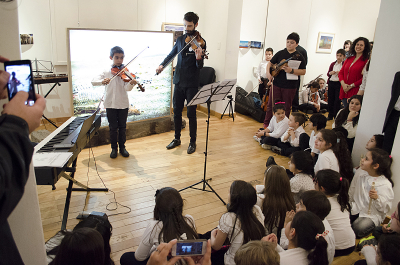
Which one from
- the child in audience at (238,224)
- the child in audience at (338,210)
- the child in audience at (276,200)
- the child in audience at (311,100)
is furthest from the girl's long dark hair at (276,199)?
the child in audience at (311,100)

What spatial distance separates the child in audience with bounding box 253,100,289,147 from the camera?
4.29 m

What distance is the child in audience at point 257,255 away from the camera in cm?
128

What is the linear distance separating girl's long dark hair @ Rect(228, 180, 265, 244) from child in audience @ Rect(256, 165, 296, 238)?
1.30ft

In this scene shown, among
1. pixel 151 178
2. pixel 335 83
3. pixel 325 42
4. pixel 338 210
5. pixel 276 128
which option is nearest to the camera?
pixel 338 210

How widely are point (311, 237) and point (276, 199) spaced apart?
0.64m

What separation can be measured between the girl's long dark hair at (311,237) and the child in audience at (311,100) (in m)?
5.12

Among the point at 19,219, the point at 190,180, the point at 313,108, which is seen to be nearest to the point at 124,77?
the point at 190,180

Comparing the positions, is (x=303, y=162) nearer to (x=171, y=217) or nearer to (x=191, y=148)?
(x=171, y=217)

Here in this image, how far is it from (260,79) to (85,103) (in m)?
3.80

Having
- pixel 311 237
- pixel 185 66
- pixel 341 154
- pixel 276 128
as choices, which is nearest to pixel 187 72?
pixel 185 66

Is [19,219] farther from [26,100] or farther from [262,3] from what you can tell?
[262,3]

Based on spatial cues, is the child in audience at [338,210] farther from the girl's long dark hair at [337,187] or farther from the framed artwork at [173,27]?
the framed artwork at [173,27]

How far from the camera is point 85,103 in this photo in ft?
13.4

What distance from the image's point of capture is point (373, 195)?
239cm
